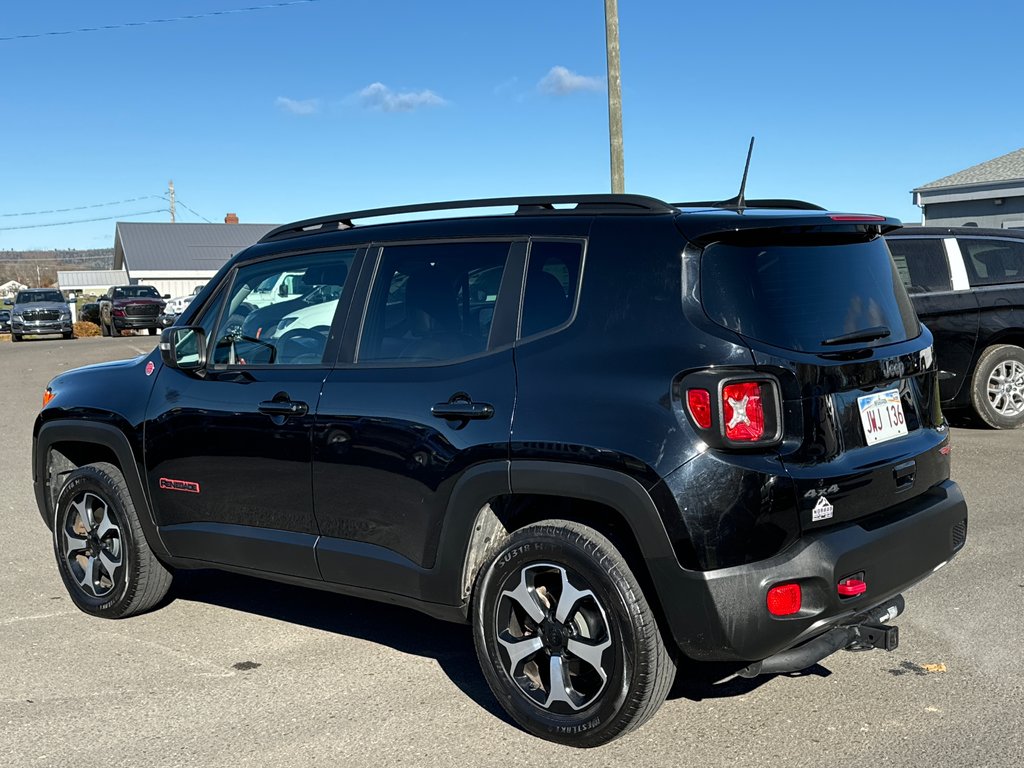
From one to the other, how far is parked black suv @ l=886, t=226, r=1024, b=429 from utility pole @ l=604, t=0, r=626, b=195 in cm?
428

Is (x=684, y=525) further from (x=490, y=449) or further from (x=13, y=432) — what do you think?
(x=13, y=432)

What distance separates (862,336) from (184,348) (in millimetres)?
3039

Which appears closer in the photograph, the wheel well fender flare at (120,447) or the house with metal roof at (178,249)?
the wheel well fender flare at (120,447)

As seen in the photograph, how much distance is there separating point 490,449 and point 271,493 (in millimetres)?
1231

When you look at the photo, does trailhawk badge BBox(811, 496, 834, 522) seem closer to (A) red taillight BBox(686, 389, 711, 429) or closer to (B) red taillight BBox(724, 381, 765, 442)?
(B) red taillight BBox(724, 381, 765, 442)

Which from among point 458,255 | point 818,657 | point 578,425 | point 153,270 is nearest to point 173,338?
point 458,255

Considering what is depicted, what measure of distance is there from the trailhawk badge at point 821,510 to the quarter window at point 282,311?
2.15 meters

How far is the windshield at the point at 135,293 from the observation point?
40938 mm

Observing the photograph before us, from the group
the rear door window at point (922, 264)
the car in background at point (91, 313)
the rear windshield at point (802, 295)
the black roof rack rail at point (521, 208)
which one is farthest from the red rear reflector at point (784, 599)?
the car in background at point (91, 313)

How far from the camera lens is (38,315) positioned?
125 feet

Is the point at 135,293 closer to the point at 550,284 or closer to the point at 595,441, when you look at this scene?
the point at 550,284

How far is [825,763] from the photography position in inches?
145

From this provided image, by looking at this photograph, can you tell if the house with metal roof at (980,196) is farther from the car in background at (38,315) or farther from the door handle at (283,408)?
the car in background at (38,315)

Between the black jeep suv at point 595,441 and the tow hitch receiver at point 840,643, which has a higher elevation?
the black jeep suv at point 595,441
